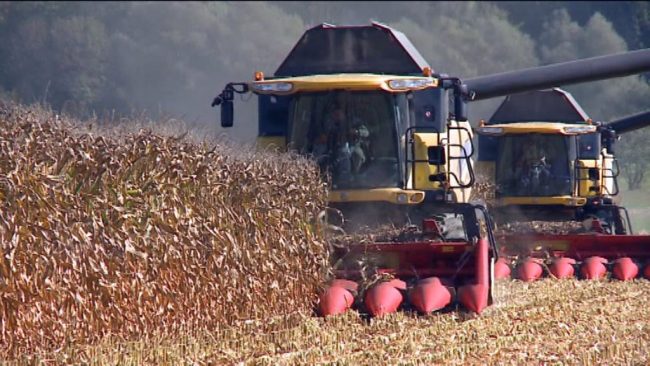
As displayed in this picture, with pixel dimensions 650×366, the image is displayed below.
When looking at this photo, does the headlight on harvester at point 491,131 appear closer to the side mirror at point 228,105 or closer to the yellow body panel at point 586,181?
the yellow body panel at point 586,181

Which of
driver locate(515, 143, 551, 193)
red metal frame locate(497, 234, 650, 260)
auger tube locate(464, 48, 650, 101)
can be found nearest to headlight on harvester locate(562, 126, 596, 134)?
driver locate(515, 143, 551, 193)

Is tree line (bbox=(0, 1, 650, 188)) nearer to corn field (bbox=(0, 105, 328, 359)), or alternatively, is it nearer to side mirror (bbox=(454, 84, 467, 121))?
side mirror (bbox=(454, 84, 467, 121))

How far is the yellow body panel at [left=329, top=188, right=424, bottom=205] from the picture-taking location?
9961 mm

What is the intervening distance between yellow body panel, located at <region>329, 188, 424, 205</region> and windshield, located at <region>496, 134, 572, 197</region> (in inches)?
246

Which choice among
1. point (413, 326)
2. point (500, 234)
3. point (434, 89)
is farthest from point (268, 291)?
point (500, 234)

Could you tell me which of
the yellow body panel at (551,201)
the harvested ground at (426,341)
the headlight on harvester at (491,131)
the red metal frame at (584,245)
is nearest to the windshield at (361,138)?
the harvested ground at (426,341)

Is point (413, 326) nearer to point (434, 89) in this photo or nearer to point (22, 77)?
point (434, 89)

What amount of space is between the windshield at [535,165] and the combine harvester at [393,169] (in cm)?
519

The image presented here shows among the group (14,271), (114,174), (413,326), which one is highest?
(114,174)

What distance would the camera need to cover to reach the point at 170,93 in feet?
111

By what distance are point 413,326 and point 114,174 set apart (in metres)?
2.39

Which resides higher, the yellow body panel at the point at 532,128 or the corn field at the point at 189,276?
the yellow body panel at the point at 532,128

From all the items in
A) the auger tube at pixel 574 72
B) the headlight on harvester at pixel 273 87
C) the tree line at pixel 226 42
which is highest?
the tree line at pixel 226 42

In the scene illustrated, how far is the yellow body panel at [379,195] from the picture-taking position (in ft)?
32.7
